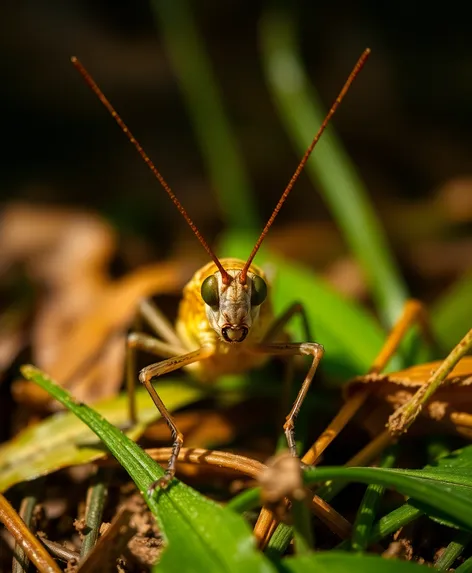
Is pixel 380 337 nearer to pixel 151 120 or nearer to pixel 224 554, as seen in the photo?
pixel 224 554

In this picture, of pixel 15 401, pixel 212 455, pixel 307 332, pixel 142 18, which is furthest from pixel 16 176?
pixel 212 455

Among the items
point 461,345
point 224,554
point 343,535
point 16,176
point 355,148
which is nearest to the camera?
point 224,554

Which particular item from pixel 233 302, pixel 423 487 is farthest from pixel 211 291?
pixel 423 487

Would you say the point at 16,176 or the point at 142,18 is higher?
the point at 142,18

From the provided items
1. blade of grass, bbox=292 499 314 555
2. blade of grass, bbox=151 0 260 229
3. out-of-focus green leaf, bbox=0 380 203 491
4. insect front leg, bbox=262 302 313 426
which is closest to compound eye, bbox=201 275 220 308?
insect front leg, bbox=262 302 313 426

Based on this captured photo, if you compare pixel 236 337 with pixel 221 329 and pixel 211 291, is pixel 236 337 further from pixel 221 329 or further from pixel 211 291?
pixel 211 291

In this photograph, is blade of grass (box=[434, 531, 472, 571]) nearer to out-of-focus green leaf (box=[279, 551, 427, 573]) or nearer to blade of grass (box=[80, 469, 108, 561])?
out-of-focus green leaf (box=[279, 551, 427, 573])

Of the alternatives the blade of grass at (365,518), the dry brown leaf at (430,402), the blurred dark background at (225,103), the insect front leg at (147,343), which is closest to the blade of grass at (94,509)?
the insect front leg at (147,343)
